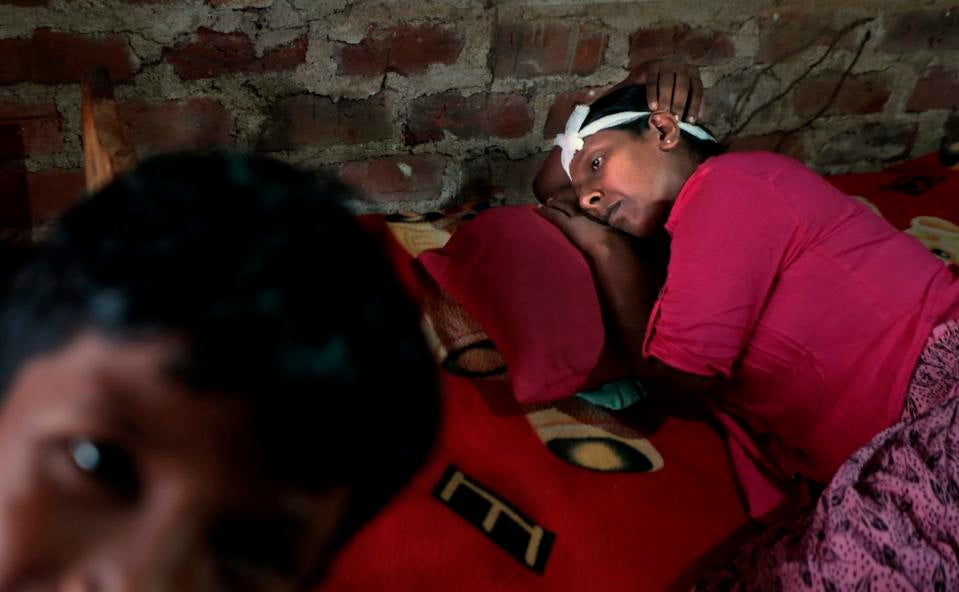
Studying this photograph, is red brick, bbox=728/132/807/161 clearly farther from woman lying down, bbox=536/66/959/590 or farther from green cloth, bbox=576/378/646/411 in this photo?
green cloth, bbox=576/378/646/411

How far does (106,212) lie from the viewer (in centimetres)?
39

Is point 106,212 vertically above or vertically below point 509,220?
above

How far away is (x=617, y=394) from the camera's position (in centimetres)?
117

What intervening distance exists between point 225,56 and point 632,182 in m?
0.61

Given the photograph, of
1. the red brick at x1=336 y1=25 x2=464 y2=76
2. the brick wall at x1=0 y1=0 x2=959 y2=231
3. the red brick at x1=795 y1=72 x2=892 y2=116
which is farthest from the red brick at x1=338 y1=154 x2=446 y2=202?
the red brick at x1=795 y1=72 x2=892 y2=116

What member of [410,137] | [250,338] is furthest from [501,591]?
[410,137]

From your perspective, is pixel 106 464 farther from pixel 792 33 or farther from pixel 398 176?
pixel 792 33

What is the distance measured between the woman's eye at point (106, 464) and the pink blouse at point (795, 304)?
0.76m

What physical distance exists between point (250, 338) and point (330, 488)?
9 cm

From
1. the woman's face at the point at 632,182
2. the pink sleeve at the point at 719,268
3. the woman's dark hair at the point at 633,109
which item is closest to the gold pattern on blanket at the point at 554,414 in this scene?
the pink sleeve at the point at 719,268

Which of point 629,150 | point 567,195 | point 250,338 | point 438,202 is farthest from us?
point 438,202

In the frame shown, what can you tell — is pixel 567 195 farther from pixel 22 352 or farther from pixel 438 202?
pixel 22 352

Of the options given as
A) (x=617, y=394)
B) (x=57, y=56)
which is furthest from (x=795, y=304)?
(x=57, y=56)

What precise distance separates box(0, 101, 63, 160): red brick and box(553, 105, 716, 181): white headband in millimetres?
727
